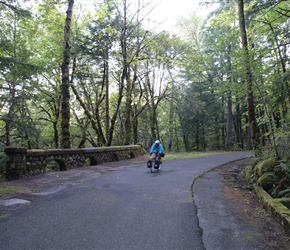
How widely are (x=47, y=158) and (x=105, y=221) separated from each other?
636cm

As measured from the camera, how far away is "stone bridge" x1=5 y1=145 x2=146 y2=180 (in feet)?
26.3

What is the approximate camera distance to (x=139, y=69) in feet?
94.8

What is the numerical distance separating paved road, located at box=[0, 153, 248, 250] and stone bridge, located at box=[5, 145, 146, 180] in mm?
2577

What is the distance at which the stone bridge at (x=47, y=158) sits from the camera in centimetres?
802

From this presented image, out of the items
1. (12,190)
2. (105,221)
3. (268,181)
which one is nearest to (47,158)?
(12,190)

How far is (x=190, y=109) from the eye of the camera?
90.8 feet

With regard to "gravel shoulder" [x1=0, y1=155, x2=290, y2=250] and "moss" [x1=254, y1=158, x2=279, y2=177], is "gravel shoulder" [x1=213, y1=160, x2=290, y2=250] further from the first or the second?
"moss" [x1=254, y1=158, x2=279, y2=177]

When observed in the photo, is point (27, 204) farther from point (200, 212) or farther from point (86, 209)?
Answer: point (200, 212)

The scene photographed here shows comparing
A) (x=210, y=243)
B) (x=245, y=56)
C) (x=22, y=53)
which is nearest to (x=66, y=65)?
(x=22, y=53)

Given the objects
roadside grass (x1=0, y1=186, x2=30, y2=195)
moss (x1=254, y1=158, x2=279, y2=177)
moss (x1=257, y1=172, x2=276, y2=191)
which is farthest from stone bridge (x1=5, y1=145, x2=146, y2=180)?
moss (x1=254, y1=158, x2=279, y2=177)

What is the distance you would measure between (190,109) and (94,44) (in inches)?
483

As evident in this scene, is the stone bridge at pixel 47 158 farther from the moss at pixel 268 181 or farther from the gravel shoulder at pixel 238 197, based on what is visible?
the moss at pixel 268 181

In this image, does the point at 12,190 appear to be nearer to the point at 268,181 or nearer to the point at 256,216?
the point at 256,216

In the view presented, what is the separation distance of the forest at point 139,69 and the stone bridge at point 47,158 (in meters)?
1.40
